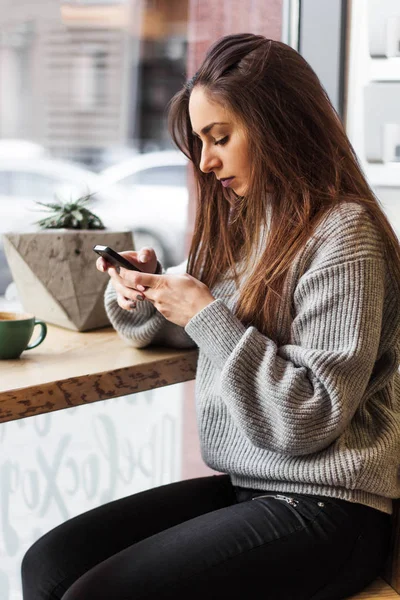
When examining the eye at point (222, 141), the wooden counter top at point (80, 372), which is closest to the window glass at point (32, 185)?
the wooden counter top at point (80, 372)

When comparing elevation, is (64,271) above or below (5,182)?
below

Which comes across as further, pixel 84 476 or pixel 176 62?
pixel 176 62

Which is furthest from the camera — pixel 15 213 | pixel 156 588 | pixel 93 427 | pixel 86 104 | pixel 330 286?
pixel 86 104

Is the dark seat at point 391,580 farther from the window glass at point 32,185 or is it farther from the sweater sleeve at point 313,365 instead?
the window glass at point 32,185

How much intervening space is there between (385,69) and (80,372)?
964 mm

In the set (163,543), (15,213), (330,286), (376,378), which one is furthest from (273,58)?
(15,213)

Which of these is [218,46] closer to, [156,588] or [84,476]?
[156,588]

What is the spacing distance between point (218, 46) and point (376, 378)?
1.77 ft

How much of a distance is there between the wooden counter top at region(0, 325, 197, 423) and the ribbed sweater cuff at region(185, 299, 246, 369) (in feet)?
0.51

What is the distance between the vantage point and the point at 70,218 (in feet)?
5.10

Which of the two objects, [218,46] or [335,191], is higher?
[218,46]

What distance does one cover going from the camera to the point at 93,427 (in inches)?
65.7

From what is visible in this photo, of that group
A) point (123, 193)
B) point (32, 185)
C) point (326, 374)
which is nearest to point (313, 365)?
point (326, 374)

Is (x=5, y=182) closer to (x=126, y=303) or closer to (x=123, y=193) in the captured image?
(x=123, y=193)
